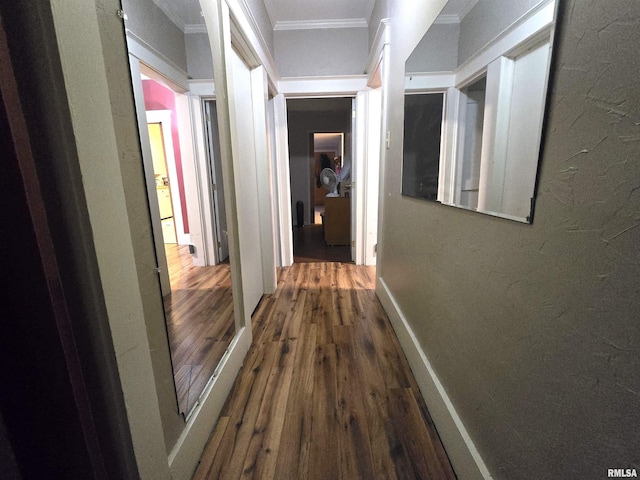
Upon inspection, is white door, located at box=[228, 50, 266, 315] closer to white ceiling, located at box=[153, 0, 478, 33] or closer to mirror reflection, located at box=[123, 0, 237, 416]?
mirror reflection, located at box=[123, 0, 237, 416]

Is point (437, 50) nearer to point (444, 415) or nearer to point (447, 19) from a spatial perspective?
point (447, 19)

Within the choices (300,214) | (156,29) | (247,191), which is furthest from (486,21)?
(300,214)

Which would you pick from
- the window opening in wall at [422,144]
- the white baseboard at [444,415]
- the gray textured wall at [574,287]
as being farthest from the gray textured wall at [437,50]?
the white baseboard at [444,415]

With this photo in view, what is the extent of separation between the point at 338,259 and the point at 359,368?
7.02 feet

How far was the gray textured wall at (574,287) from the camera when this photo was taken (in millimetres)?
414

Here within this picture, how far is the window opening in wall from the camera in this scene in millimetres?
1202

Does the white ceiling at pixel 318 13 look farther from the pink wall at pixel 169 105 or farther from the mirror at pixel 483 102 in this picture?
the pink wall at pixel 169 105

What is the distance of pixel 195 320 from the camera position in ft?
3.90

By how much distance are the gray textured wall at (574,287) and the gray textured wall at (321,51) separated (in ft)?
9.26

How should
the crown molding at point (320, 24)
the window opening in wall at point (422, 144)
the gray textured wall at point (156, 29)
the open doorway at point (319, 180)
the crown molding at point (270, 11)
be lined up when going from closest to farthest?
the gray textured wall at point (156, 29) → the window opening in wall at point (422, 144) → the crown molding at point (270, 11) → the crown molding at point (320, 24) → the open doorway at point (319, 180)

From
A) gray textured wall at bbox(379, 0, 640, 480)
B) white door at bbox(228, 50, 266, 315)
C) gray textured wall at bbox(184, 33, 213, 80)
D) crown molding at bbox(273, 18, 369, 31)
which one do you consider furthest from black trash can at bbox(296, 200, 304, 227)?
gray textured wall at bbox(379, 0, 640, 480)

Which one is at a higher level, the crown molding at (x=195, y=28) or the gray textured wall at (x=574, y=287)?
the crown molding at (x=195, y=28)

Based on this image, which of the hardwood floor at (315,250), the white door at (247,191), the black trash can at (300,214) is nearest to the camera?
the white door at (247,191)

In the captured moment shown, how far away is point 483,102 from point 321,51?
2676mm
